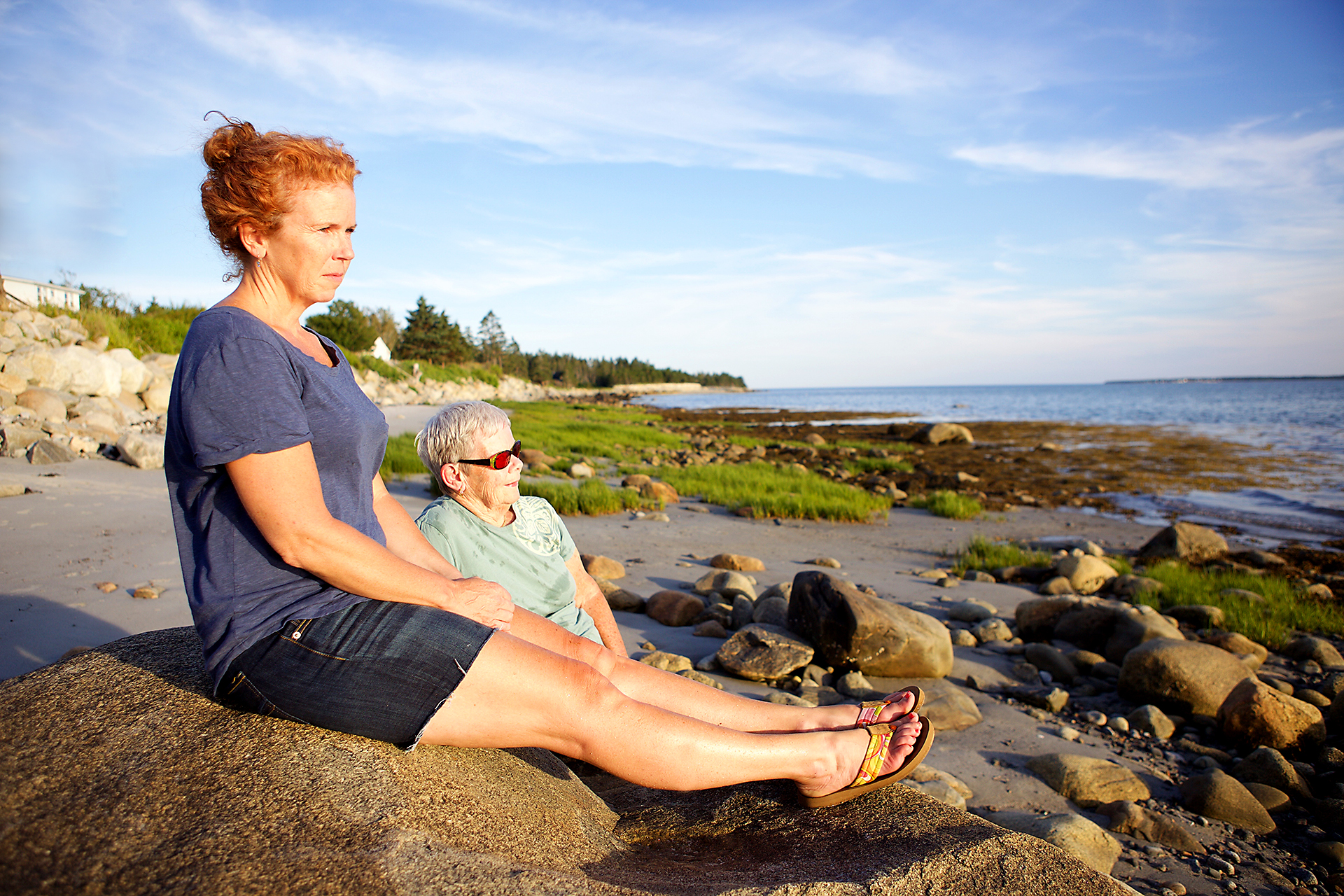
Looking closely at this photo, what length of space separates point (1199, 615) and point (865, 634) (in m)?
4.08

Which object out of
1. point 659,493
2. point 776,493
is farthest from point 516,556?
point 776,493

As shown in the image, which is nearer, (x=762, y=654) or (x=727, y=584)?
(x=762, y=654)

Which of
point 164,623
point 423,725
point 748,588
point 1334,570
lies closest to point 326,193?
point 423,725

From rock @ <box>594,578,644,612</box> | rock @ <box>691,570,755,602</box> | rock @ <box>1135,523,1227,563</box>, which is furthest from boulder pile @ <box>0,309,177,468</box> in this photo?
rock @ <box>1135,523,1227,563</box>

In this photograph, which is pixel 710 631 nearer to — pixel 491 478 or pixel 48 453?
pixel 491 478

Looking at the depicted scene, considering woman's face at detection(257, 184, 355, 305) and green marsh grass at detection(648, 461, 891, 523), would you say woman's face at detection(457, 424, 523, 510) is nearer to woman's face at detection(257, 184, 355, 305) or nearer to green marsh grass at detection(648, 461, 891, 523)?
woman's face at detection(257, 184, 355, 305)

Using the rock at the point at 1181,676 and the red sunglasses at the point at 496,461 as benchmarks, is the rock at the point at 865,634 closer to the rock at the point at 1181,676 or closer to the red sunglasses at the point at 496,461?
the rock at the point at 1181,676

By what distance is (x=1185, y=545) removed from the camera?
953 cm

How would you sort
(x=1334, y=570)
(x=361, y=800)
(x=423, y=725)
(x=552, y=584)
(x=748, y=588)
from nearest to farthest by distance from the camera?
1. (x=361, y=800)
2. (x=423, y=725)
3. (x=552, y=584)
4. (x=748, y=588)
5. (x=1334, y=570)

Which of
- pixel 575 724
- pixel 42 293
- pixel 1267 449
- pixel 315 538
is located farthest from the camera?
pixel 1267 449

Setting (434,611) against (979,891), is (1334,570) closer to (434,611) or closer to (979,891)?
(979,891)

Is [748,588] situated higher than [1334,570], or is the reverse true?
[748,588]

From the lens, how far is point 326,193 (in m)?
2.12

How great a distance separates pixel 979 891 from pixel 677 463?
56.9 ft
